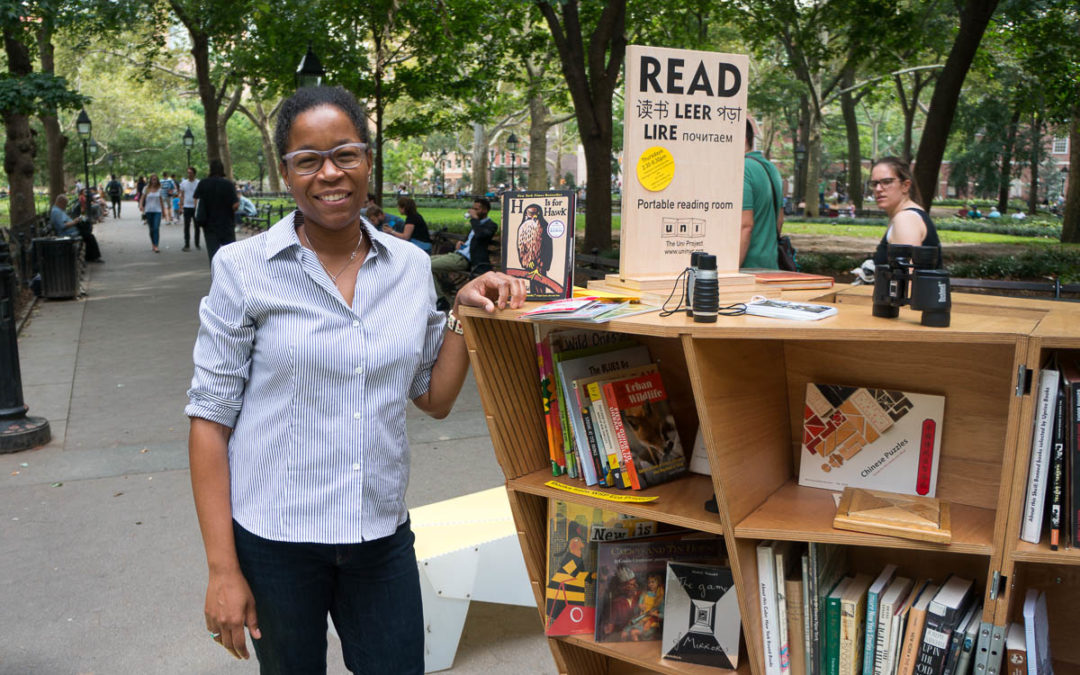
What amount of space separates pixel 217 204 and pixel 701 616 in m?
13.7

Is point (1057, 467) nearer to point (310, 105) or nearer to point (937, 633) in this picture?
point (937, 633)

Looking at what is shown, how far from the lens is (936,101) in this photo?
1302 centimetres

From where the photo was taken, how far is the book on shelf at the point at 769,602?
110 inches

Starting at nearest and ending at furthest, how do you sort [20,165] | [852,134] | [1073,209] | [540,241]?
[540,241]
[20,165]
[1073,209]
[852,134]

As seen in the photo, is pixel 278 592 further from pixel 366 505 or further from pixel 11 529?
pixel 11 529

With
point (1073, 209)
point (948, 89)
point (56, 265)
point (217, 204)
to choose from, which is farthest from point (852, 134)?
point (56, 265)

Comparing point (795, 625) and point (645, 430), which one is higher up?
point (645, 430)

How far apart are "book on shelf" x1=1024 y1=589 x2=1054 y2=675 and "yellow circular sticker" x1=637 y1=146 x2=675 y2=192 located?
1607 mm

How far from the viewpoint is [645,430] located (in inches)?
122

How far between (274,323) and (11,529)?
168 inches

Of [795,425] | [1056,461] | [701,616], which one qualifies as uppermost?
[1056,461]

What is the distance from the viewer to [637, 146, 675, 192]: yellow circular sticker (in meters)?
3.08

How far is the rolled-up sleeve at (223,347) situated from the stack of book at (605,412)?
1112 mm

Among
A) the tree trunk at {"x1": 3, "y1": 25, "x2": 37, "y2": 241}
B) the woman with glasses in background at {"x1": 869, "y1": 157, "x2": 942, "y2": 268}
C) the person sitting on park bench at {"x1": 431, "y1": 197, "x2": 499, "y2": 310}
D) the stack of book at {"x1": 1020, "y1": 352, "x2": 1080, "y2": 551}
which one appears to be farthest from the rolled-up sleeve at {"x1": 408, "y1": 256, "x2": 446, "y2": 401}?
the tree trunk at {"x1": 3, "y1": 25, "x2": 37, "y2": 241}
